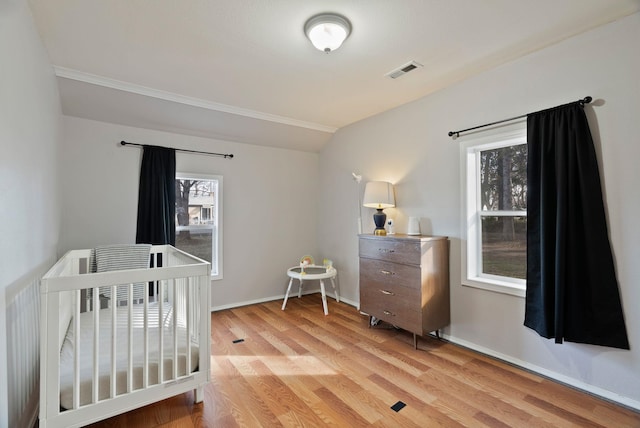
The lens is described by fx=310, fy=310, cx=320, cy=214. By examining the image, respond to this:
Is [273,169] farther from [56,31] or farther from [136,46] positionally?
[56,31]

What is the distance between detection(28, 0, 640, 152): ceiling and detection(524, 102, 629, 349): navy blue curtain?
2.24 ft

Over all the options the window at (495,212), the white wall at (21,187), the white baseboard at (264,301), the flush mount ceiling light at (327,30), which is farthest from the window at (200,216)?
the window at (495,212)

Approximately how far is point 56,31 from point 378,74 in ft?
7.54

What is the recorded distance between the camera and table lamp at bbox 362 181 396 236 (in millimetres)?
3299

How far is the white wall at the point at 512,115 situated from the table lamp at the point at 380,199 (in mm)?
147

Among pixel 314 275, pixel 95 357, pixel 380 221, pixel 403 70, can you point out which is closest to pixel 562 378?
pixel 380 221

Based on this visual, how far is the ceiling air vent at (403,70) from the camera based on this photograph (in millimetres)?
2477

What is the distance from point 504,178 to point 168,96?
125 inches

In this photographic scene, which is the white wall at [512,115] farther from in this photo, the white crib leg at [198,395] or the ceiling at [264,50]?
the white crib leg at [198,395]

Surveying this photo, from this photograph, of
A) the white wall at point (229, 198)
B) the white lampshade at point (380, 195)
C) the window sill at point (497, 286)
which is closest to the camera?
the window sill at point (497, 286)

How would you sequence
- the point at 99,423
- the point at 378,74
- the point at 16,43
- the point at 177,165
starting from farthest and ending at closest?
1. the point at 177,165
2. the point at 378,74
3. the point at 99,423
4. the point at 16,43

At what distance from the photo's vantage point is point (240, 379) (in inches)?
89.1

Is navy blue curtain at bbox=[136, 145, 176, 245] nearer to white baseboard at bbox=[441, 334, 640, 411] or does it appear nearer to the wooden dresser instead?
the wooden dresser

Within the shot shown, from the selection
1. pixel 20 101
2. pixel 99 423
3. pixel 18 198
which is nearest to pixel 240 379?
pixel 99 423
